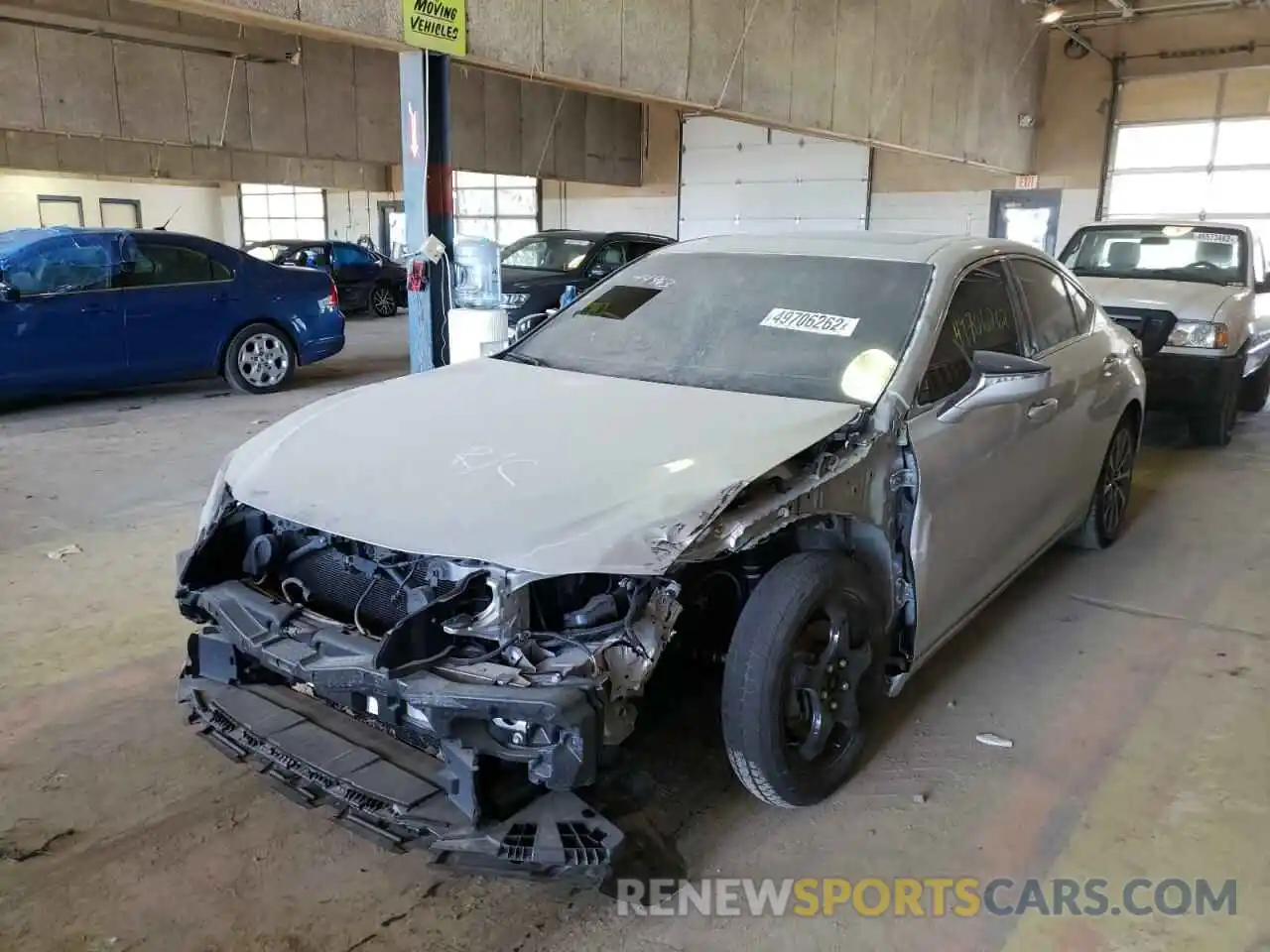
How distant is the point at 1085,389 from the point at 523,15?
4.26 meters

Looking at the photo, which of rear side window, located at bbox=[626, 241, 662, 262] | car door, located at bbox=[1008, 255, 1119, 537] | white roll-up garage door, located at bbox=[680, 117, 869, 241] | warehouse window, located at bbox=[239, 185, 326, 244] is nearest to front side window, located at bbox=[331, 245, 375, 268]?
white roll-up garage door, located at bbox=[680, 117, 869, 241]

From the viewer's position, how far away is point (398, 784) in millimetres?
2189

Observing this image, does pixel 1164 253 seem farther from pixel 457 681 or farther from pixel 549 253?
pixel 457 681

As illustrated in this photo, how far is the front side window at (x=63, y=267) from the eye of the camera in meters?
7.19

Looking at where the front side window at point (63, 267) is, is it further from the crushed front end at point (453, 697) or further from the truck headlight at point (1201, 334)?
the truck headlight at point (1201, 334)

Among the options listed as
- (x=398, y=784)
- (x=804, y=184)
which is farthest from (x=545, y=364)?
(x=804, y=184)

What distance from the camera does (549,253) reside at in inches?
446

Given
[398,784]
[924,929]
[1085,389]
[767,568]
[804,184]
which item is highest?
[804,184]

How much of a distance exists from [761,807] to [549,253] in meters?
9.44

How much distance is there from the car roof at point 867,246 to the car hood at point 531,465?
0.83 meters

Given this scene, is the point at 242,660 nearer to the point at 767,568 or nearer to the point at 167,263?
the point at 767,568

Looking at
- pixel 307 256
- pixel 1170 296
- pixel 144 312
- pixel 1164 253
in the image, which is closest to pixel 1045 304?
pixel 1170 296

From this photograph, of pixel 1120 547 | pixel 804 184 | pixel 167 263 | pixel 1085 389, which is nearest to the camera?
pixel 1085 389

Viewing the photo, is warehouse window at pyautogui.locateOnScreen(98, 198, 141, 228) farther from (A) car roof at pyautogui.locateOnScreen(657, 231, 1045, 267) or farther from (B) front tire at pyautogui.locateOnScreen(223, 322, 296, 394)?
(A) car roof at pyautogui.locateOnScreen(657, 231, 1045, 267)
